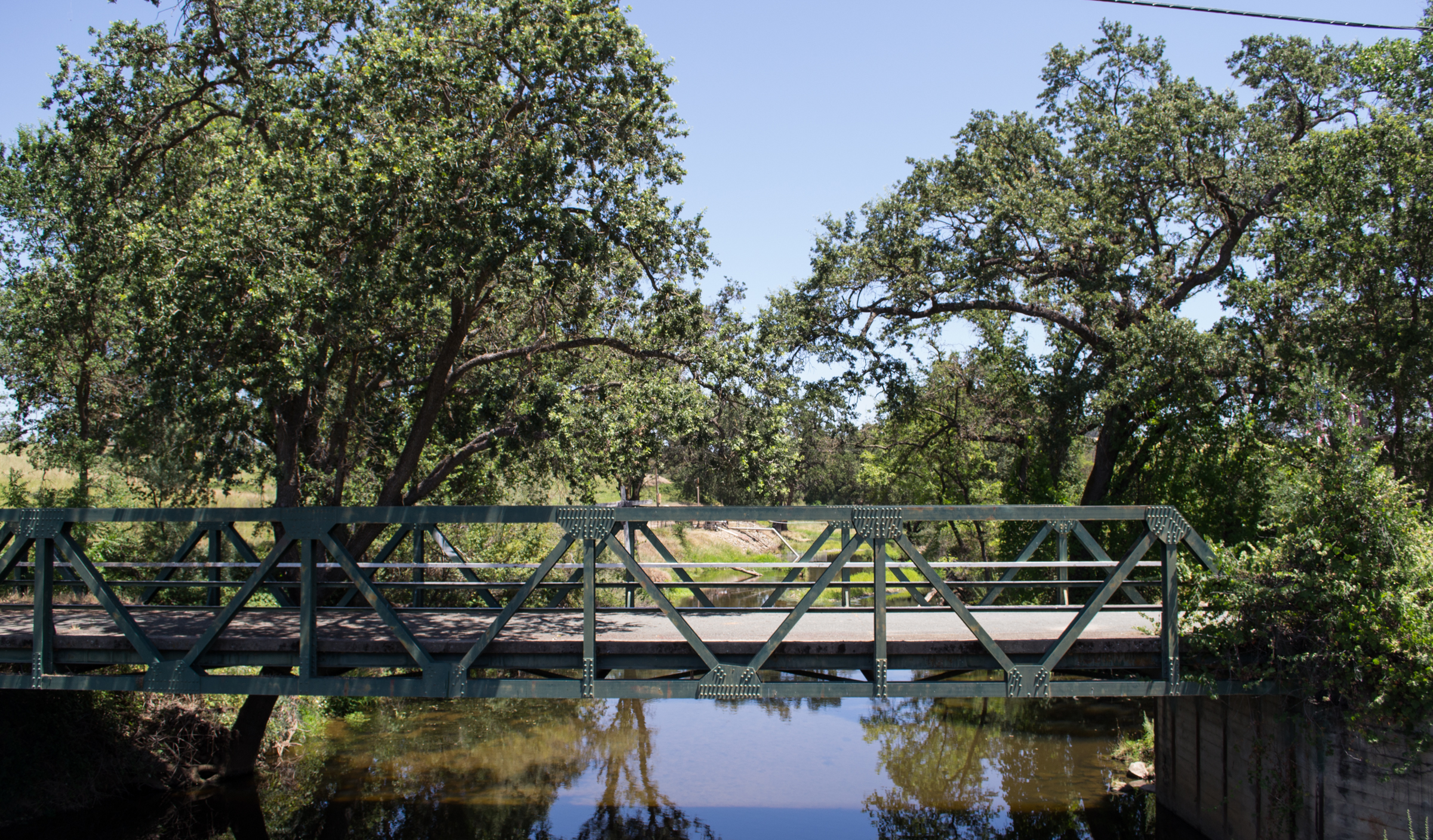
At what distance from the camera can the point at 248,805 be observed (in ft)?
40.6

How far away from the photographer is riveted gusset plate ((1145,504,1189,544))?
26.4ft

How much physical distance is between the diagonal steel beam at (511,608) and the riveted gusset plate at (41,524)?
378 centimetres

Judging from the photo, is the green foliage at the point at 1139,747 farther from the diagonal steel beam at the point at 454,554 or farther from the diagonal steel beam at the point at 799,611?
the diagonal steel beam at the point at 454,554

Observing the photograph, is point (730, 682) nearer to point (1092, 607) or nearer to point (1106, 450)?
point (1092, 607)

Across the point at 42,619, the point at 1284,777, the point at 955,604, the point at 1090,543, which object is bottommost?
the point at 1284,777

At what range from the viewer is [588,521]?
25.9 feet

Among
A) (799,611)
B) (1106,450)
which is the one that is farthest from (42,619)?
(1106,450)

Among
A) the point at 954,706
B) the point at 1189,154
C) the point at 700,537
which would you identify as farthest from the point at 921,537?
the point at 1189,154

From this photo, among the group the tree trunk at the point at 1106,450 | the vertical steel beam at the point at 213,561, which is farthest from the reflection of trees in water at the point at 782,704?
the vertical steel beam at the point at 213,561

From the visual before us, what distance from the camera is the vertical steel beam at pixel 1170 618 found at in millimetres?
8133

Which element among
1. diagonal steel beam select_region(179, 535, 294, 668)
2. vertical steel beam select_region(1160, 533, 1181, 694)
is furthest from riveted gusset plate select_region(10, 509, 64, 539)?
vertical steel beam select_region(1160, 533, 1181, 694)

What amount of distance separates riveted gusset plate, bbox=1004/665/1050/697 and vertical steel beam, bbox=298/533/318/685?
19.1ft

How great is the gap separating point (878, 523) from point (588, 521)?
7.89 ft

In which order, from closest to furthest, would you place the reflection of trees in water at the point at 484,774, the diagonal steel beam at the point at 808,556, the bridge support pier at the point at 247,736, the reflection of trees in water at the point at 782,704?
the diagonal steel beam at the point at 808,556 → the reflection of trees in water at the point at 484,774 → the bridge support pier at the point at 247,736 → the reflection of trees in water at the point at 782,704
